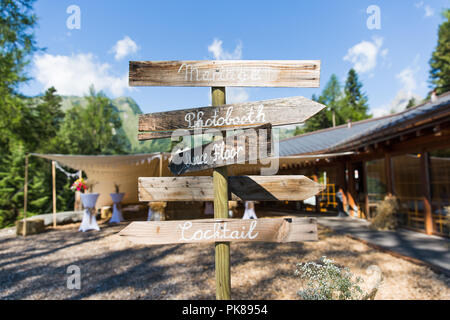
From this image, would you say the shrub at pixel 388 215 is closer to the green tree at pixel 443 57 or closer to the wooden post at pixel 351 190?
Answer: the wooden post at pixel 351 190

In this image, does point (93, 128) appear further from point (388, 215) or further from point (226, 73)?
point (226, 73)

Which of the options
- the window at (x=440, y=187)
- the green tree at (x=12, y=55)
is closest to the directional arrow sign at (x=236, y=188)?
the window at (x=440, y=187)

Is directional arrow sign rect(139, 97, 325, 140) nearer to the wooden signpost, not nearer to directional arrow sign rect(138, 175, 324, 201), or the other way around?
the wooden signpost

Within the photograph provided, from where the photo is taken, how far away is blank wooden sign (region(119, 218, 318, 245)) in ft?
4.11

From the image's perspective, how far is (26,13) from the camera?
976 cm

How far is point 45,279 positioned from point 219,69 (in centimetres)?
366

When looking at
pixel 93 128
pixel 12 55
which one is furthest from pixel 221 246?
pixel 93 128

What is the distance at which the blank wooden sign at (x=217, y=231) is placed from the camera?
4.11 ft

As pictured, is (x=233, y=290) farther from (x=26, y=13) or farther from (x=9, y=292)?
(x=26, y=13)

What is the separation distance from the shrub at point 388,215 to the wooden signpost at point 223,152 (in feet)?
18.4

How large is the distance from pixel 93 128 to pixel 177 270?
2472 cm

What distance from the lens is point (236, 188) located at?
4.69ft

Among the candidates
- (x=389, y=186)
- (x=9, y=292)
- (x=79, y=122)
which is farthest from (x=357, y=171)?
(x=79, y=122)

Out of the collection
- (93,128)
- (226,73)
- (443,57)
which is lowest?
(226,73)
